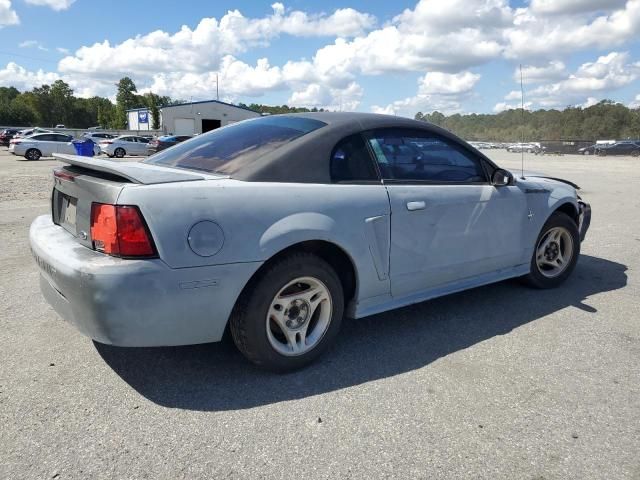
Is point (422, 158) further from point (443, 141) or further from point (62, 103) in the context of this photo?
point (62, 103)

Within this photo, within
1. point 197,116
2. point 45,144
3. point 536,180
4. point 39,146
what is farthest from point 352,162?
point 197,116

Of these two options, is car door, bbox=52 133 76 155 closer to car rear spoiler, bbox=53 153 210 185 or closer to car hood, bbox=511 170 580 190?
car rear spoiler, bbox=53 153 210 185

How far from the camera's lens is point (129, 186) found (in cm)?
242

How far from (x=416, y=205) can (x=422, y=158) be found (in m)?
0.49

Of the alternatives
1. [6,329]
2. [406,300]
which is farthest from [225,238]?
[6,329]

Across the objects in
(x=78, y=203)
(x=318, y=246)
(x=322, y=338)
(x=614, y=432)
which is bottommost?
(x=614, y=432)

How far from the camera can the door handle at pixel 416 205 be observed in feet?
10.6

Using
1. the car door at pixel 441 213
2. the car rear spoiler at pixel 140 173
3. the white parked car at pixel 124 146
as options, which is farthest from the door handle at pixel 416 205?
the white parked car at pixel 124 146

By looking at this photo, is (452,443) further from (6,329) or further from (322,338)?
(6,329)

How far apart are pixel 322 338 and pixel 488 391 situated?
3.31 feet

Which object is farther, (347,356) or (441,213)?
(441,213)

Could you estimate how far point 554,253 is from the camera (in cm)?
461

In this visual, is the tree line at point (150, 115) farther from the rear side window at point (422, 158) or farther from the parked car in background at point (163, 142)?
the rear side window at point (422, 158)

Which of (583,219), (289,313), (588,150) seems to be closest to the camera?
(289,313)
